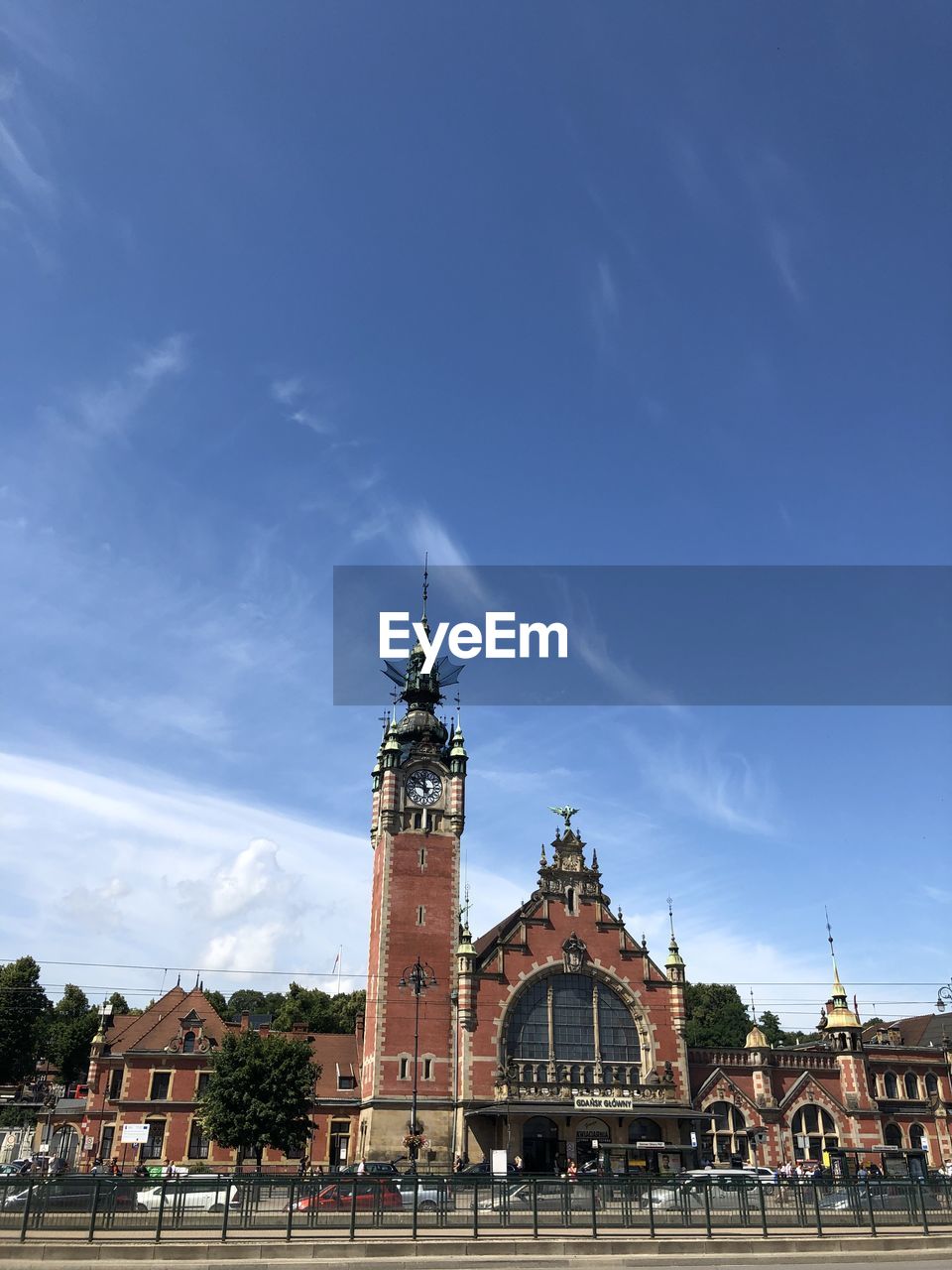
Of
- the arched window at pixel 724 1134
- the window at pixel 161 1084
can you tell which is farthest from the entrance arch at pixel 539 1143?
the window at pixel 161 1084

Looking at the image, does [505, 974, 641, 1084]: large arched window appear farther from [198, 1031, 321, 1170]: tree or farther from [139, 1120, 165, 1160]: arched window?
[139, 1120, 165, 1160]: arched window

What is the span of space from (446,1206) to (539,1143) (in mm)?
34953

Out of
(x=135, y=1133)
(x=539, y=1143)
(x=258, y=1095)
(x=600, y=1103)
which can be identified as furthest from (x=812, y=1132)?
(x=135, y=1133)

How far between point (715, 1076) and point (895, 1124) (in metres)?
12.8

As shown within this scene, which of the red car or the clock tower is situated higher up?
the clock tower

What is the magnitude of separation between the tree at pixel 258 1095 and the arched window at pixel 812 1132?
31.0m

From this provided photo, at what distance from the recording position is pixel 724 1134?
2431 inches

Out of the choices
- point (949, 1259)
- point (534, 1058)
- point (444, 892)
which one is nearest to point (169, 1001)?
point (444, 892)

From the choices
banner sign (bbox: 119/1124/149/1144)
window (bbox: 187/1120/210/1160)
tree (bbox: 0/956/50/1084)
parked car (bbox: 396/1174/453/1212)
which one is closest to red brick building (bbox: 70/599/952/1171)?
window (bbox: 187/1120/210/1160)

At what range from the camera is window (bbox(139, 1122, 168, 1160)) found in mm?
58922

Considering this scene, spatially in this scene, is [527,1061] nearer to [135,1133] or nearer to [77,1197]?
[135,1133]

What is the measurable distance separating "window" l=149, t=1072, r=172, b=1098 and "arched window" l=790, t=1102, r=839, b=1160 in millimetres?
39393

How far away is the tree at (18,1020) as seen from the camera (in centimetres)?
9006

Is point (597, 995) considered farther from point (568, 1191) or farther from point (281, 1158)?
point (568, 1191)
